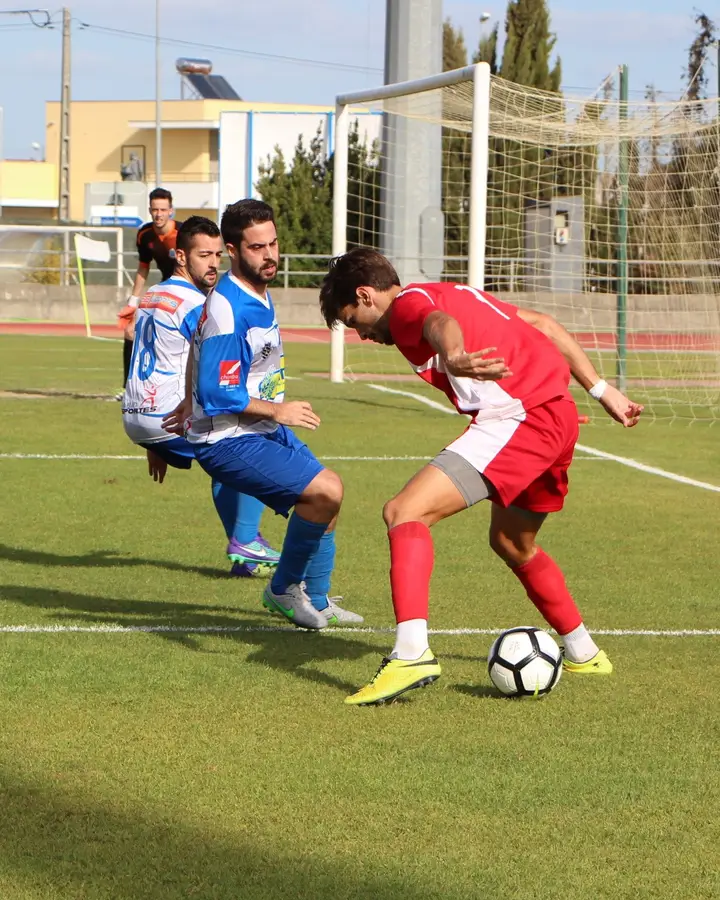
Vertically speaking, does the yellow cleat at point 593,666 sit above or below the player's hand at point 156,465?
below

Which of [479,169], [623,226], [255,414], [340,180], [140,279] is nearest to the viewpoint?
[255,414]

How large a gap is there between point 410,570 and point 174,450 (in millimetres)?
2879

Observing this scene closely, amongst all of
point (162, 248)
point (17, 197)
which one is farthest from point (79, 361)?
point (17, 197)

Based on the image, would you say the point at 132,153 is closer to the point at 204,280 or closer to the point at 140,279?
the point at 140,279

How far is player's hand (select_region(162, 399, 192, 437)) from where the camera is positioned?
632 centimetres

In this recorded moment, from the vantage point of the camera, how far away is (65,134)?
2028 inches

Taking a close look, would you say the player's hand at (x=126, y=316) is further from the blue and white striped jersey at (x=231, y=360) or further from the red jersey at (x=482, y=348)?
the red jersey at (x=482, y=348)

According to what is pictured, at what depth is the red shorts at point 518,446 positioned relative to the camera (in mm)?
5074

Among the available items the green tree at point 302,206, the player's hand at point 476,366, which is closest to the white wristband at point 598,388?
the player's hand at point 476,366

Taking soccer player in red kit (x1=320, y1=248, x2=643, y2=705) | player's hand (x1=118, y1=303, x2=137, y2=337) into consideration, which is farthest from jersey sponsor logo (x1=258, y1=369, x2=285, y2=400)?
player's hand (x1=118, y1=303, x2=137, y2=337)

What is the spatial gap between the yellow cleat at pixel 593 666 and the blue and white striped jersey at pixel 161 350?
2917 mm

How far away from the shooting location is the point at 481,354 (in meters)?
4.60

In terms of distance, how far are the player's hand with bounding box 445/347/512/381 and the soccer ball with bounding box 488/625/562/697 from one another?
3.74ft

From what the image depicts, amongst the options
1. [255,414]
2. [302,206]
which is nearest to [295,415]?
[255,414]
